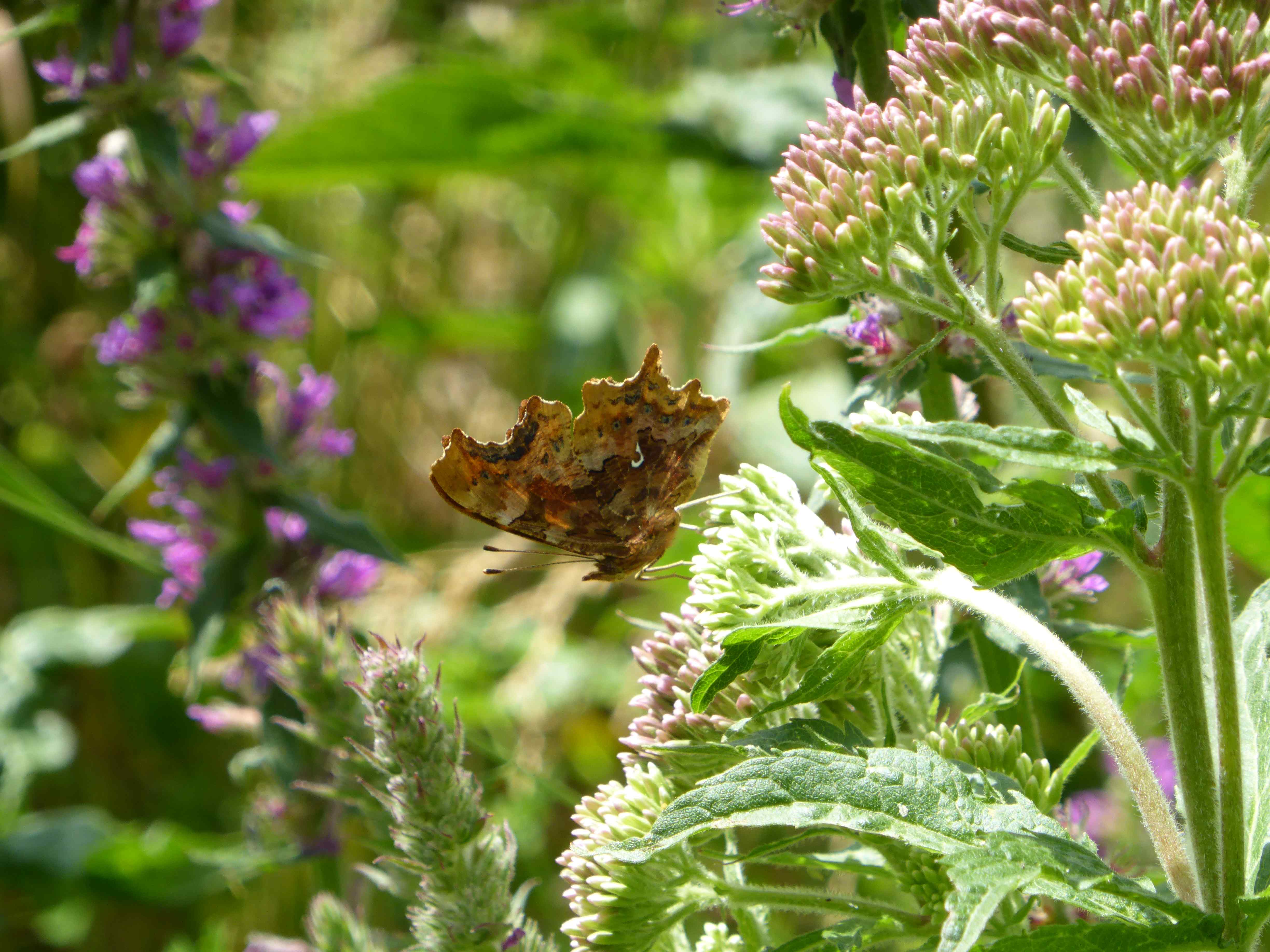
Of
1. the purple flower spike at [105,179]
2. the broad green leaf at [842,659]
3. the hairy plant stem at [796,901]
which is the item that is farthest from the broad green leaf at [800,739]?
the purple flower spike at [105,179]

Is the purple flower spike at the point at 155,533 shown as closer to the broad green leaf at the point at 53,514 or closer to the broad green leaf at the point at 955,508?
the broad green leaf at the point at 53,514

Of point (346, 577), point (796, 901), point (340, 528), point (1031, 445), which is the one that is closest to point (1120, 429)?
point (1031, 445)

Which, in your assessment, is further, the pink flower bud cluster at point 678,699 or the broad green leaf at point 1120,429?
the pink flower bud cluster at point 678,699

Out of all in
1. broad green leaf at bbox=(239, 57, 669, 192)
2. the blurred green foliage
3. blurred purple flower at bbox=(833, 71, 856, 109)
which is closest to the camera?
blurred purple flower at bbox=(833, 71, 856, 109)

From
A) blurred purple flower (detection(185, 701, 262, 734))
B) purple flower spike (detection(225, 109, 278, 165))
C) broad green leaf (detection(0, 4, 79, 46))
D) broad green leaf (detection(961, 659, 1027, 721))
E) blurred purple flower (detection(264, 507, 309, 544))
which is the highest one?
broad green leaf (detection(0, 4, 79, 46))

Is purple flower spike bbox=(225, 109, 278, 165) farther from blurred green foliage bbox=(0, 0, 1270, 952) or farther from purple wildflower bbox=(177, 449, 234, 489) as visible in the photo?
blurred green foliage bbox=(0, 0, 1270, 952)

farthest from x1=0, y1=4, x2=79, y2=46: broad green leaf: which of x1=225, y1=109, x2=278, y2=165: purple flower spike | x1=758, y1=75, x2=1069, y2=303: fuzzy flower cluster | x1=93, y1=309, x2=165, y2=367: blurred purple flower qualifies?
x1=758, y1=75, x2=1069, y2=303: fuzzy flower cluster

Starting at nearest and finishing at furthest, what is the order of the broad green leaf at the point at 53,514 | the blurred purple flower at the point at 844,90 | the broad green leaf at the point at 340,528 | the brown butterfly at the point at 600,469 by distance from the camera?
the blurred purple flower at the point at 844,90 → the brown butterfly at the point at 600,469 → the broad green leaf at the point at 340,528 → the broad green leaf at the point at 53,514
